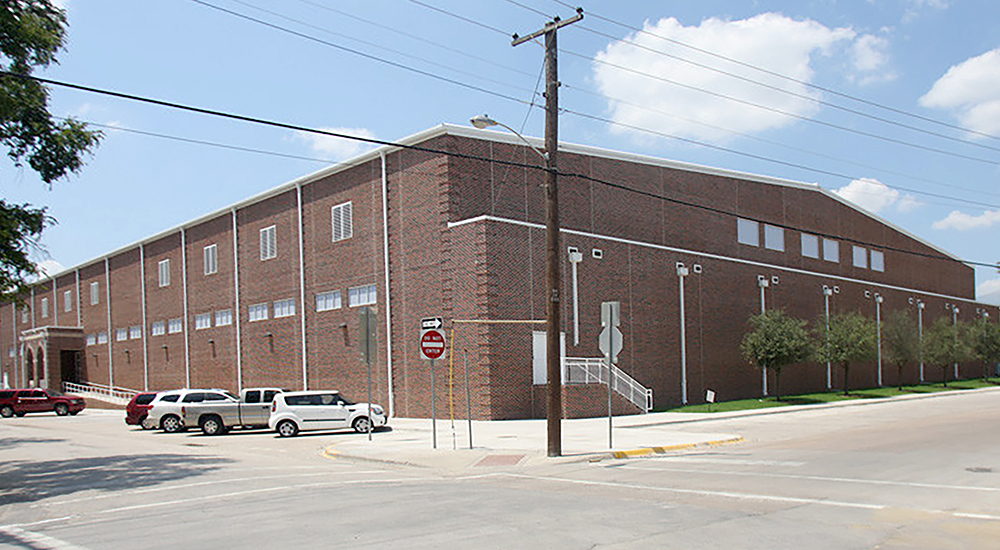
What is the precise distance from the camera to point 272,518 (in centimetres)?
1092

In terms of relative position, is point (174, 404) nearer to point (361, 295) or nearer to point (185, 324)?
point (361, 295)

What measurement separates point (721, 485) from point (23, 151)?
52.9 ft

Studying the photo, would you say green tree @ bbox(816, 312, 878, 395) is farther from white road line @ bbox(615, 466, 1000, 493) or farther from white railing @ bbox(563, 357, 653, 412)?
white road line @ bbox(615, 466, 1000, 493)

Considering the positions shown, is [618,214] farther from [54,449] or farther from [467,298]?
[54,449]

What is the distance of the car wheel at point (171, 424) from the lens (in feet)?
99.0

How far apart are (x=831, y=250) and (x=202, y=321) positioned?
4026 centimetres

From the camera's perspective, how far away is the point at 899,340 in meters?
54.9

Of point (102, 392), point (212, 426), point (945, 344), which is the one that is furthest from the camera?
point (102, 392)

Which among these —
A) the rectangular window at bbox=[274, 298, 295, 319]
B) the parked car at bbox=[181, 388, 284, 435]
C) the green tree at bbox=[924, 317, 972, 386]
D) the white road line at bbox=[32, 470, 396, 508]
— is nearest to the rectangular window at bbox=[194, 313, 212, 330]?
the rectangular window at bbox=[274, 298, 295, 319]

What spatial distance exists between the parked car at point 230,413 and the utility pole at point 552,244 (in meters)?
13.8

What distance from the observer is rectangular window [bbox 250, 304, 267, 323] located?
45156 mm

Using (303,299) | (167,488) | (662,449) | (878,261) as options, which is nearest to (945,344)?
(878,261)

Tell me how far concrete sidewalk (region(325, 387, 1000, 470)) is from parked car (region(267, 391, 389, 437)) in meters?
1.11

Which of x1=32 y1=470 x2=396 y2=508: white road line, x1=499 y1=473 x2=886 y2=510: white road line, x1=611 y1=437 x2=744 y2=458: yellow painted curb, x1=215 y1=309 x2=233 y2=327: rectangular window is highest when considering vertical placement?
x1=215 y1=309 x2=233 y2=327: rectangular window
